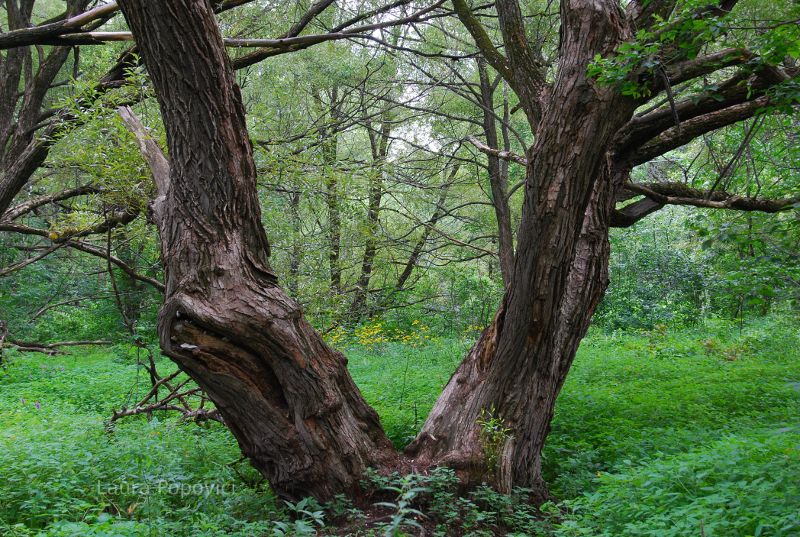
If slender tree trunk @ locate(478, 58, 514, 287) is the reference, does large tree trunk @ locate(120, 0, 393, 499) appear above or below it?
below

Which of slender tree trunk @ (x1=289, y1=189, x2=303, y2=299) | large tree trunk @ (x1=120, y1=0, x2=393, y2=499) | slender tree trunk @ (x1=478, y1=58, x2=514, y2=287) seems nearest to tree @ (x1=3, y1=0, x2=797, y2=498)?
large tree trunk @ (x1=120, y1=0, x2=393, y2=499)

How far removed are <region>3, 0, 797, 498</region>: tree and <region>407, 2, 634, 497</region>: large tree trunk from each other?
0.4 inches

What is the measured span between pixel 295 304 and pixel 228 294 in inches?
19.3

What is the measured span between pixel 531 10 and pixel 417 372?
5738mm

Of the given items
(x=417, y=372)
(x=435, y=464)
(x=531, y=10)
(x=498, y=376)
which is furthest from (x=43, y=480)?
(x=531, y=10)

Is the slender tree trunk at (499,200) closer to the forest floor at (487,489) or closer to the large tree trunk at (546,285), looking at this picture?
the forest floor at (487,489)

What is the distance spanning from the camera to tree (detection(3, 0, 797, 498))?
369 centimetres

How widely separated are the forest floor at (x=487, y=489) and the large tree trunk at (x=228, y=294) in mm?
380

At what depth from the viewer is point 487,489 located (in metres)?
3.96

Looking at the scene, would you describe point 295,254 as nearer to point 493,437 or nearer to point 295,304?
point 295,304

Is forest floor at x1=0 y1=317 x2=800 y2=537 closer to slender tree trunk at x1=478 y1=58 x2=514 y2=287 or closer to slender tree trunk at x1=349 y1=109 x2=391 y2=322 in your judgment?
slender tree trunk at x1=478 y1=58 x2=514 y2=287

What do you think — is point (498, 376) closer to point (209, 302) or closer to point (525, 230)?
point (525, 230)

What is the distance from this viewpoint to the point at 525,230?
3.94m

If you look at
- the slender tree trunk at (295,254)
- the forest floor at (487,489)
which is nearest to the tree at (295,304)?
the forest floor at (487,489)
